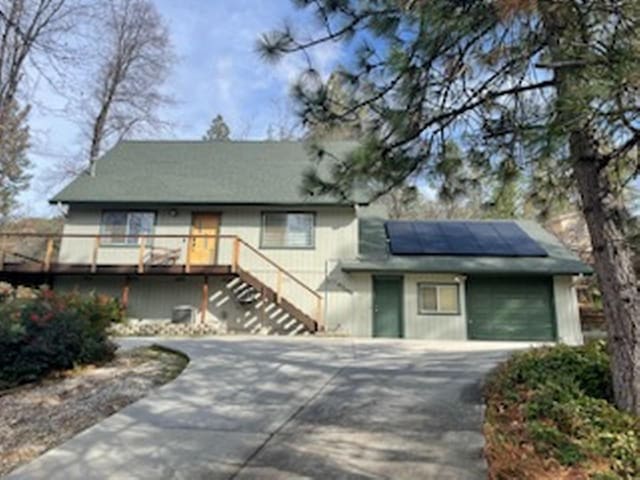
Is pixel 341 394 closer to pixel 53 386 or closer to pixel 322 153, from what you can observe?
pixel 322 153

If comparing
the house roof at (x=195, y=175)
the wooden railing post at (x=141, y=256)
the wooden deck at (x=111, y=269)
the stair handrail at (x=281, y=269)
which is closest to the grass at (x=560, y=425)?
the stair handrail at (x=281, y=269)

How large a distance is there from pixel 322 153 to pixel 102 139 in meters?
20.0

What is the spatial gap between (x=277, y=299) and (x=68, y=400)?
8069 millimetres

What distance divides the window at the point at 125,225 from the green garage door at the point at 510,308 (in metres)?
11.0

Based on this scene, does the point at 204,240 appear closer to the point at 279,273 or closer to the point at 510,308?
Answer: the point at 279,273

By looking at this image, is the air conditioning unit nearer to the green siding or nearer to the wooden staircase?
the wooden staircase

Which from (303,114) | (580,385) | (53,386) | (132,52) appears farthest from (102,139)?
(580,385)

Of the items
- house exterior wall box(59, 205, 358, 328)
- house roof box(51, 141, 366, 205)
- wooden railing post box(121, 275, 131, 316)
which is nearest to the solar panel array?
house exterior wall box(59, 205, 358, 328)

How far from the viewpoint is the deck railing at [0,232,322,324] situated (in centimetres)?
1342

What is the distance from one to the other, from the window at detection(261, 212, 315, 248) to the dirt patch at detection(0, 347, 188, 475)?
7394 mm

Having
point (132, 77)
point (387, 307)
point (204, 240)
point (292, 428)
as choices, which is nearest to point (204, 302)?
point (204, 240)

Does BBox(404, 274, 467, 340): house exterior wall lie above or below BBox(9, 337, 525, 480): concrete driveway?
above

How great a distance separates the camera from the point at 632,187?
15.4 feet

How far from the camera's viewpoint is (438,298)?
13.5 metres
